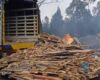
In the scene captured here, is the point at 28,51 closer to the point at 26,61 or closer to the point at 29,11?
the point at 26,61

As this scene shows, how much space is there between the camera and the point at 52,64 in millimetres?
9992

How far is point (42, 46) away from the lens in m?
12.1

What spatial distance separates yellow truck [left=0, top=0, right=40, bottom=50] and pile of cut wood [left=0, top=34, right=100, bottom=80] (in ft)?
4.44

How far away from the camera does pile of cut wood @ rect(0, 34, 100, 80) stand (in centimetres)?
959

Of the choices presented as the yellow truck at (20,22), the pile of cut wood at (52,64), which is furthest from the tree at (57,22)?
the pile of cut wood at (52,64)

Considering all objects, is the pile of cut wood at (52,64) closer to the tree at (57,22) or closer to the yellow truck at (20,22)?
the yellow truck at (20,22)

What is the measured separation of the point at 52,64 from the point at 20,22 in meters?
4.00

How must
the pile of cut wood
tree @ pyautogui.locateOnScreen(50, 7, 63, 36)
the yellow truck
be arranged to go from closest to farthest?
1. the pile of cut wood
2. the yellow truck
3. tree @ pyautogui.locateOnScreen(50, 7, 63, 36)

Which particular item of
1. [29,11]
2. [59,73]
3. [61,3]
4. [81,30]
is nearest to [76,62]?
[59,73]

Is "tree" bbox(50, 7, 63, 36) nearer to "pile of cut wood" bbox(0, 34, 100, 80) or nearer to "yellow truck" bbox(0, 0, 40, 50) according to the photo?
"yellow truck" bbox(0, 0, 40, 50)

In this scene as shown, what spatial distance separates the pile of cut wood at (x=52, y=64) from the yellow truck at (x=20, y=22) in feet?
4.44

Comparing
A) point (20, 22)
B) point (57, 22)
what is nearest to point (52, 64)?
point (20, 22)

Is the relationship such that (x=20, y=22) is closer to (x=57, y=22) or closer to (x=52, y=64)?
(x=52, y=64)

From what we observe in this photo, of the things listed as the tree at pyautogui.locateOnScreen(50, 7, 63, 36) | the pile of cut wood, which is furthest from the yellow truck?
the tree at pyautogui.locateOnScreen(50, 7, 63, 36)
